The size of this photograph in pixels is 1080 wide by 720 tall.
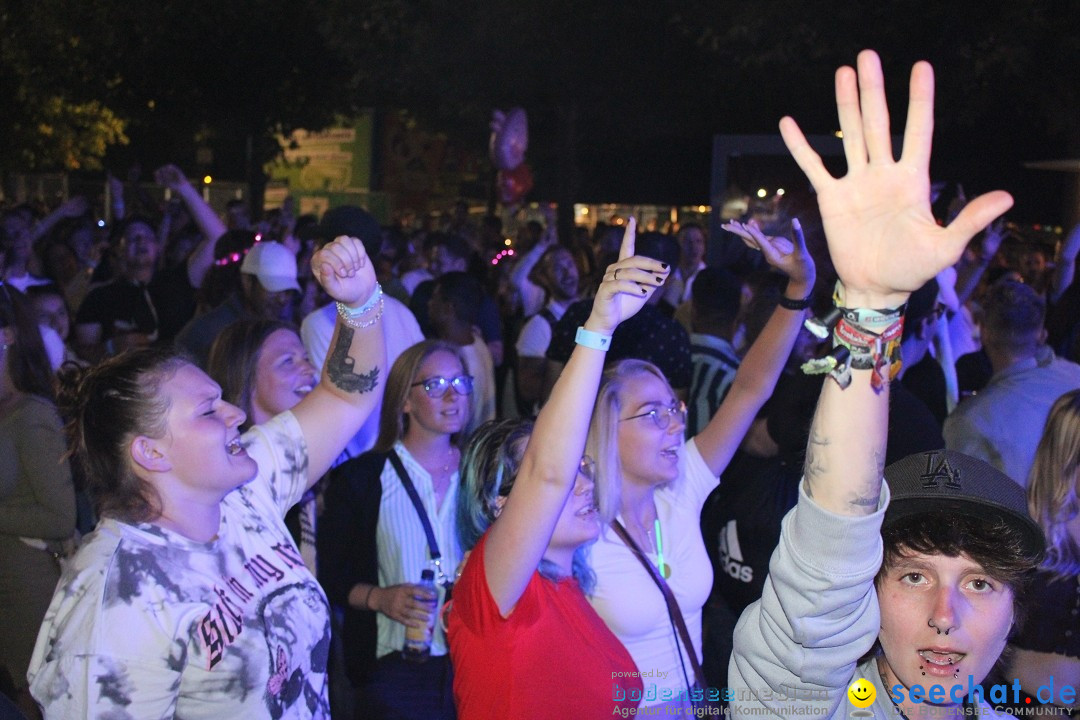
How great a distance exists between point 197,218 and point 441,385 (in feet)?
12.5

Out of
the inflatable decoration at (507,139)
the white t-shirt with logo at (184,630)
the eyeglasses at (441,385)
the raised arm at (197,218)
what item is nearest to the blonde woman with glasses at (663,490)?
the eyeglasses at (441,385)

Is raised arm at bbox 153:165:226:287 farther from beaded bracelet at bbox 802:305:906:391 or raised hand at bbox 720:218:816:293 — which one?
beaded bracelet at bbox 802:305:906:391

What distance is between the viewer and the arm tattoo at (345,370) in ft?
10.9

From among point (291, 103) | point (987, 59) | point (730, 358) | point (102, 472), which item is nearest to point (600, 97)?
point (987, 59)

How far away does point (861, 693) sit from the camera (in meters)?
2.12

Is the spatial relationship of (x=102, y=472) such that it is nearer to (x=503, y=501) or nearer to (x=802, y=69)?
(x=503, y=501)

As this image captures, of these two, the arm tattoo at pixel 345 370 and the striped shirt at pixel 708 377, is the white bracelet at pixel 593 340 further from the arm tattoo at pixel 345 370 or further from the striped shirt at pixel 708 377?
the striped shirt at pixel 708 377

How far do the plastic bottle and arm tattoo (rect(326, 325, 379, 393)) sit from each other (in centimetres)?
85

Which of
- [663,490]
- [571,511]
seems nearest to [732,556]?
[663,490]

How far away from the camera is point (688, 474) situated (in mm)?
3861

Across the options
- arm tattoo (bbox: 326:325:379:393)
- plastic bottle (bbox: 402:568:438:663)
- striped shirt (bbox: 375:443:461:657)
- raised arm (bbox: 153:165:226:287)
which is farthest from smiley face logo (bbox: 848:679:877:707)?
raised arm (bbox: 153:165:226:287)

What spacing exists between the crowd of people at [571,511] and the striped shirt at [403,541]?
0.01 m

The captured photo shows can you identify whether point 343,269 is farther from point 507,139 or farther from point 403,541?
point 507,139

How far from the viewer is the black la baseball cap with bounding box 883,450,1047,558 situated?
2137mm
